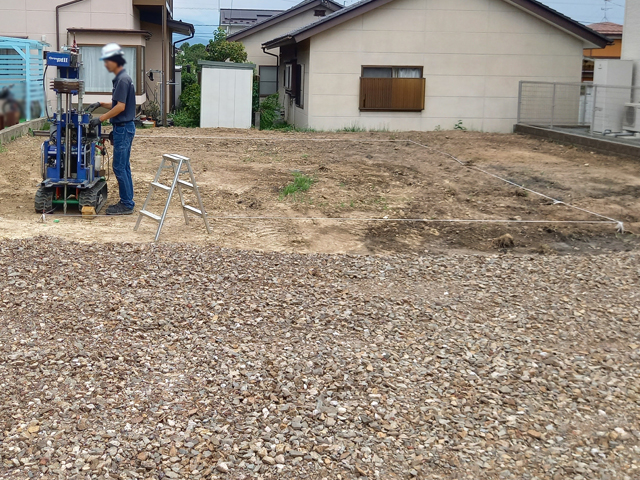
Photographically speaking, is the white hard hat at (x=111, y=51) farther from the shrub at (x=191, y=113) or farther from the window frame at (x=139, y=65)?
the shrub at (x=191, y=113)

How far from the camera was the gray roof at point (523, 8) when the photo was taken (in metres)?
20.4

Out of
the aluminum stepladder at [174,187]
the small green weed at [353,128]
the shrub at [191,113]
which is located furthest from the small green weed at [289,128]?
the aluminum stepladder at [174,187]

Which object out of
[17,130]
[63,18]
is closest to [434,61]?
[63,18]

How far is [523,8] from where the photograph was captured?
832 inches

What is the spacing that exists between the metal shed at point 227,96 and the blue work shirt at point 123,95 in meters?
13.0

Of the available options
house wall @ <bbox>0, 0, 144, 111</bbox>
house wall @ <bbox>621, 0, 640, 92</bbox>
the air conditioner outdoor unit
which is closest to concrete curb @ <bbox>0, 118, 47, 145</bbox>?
house wall @ <bbox>0, 0, 144, 111</bbox>

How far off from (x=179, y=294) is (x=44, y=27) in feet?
60.5

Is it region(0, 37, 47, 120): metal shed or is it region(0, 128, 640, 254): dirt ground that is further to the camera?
region(0, 37, 47, 120): metal shed

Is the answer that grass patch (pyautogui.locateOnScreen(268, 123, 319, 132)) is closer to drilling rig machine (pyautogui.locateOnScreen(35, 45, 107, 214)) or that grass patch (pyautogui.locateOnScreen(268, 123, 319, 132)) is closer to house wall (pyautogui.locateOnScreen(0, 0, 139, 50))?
house wall (pyautogui.locateOnScreen(0, 0, 139, 50))

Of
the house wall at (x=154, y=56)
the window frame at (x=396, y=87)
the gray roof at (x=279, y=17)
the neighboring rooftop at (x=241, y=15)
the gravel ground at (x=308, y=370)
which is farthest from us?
the neighboring rooftop at (x=241, y=15)

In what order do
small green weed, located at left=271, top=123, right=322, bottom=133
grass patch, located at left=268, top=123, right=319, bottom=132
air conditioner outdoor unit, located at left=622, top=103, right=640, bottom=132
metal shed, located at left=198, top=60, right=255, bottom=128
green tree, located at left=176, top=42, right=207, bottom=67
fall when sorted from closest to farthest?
air conditioner outdoor unit, located at left=622, top=103, right=640, bottom=132, small green weed, located at left=271, top=123, right=322, bottom=133, grass patch, located at left=268, top=123, right=319, bottom=132, metal shed, located at left=198, top=60, right=255, bottom=128, green tree, located at left=176, top=42, right=207, bottom=67

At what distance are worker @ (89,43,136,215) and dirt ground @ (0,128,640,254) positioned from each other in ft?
1.47

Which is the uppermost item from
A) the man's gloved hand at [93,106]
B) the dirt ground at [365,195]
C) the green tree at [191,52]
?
the green tree at [191,52]

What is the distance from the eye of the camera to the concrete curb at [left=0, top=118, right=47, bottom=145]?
15.5 metres
